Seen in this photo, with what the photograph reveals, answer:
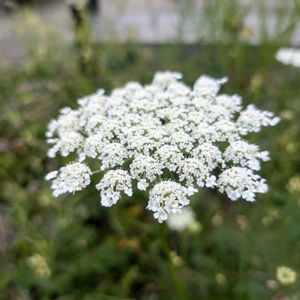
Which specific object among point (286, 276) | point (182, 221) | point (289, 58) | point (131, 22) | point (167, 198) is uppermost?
point (131, 22)

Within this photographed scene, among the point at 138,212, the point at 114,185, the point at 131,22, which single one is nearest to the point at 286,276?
the point at 114,185

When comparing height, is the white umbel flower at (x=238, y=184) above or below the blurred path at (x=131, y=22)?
below

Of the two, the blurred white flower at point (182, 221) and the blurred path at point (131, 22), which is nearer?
the blurred white flower at point (182, 221)

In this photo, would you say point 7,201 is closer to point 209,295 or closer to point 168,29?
point 209,295

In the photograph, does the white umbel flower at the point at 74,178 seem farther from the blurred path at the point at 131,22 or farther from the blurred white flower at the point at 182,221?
the blurred path at the point at 131,22

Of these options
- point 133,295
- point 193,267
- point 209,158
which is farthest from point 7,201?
point 209,158

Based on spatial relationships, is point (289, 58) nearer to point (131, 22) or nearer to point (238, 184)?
point (238, 184)

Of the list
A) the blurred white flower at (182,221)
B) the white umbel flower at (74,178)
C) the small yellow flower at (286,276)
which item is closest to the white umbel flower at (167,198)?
the white umbel flower at (74,178)
